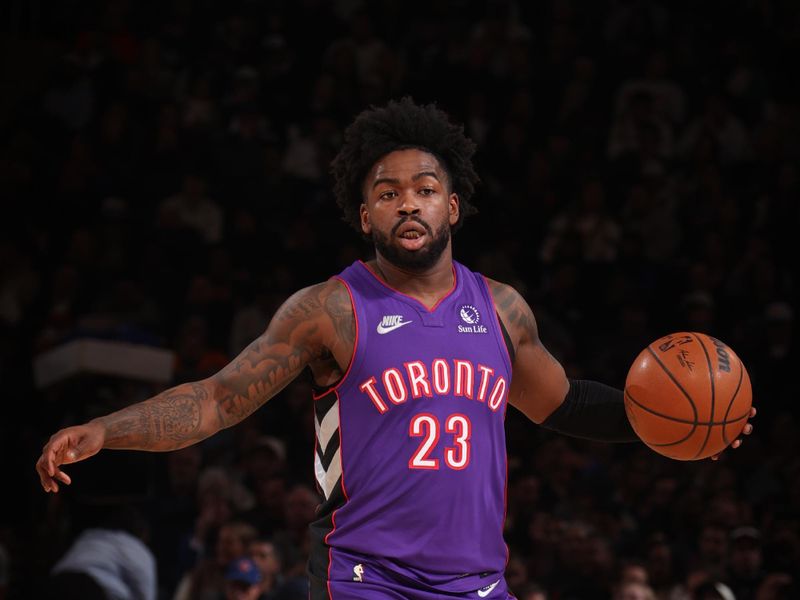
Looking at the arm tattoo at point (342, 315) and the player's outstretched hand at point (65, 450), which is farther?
the arm tattoo at point (342, 315)

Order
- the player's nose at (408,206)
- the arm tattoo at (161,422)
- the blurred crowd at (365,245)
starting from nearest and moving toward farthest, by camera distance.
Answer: the arm tattoo at (161,422)
the player's nose at (408,206)
the blurred crowd at (365,245)

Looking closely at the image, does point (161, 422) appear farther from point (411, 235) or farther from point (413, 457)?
point (411, 235)

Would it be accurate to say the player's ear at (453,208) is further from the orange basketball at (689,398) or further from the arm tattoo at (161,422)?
the arm tattoo at (161,422)

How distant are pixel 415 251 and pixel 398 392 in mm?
467

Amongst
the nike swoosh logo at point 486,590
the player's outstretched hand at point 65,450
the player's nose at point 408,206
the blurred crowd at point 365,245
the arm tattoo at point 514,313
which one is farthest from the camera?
the blurred crowd at point 365,245

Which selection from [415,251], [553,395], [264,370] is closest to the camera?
[264,370]

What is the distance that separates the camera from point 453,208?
3.99 metres

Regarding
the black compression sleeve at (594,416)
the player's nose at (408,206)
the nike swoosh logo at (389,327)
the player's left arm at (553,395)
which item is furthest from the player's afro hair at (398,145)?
the black compression sleeve at (594,416)

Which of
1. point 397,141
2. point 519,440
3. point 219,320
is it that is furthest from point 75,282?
point 397,141

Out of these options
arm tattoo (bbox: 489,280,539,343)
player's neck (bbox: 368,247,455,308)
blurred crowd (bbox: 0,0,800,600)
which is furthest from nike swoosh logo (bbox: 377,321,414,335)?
blurred crowd (bbox: 0,0,800,600)

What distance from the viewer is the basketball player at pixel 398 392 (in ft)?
11.5

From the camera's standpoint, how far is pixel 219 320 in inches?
376

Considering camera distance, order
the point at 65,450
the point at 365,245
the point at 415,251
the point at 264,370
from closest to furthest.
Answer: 1. the point at 65,450
2. the point at 264,370
3. the point at 415,251
4. the point at 365,245

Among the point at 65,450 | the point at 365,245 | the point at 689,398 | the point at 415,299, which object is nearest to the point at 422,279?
the point at 415,299
